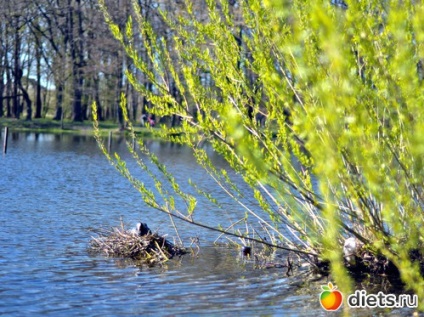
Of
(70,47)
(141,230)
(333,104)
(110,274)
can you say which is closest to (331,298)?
(110,274)

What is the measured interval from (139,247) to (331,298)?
3714mm

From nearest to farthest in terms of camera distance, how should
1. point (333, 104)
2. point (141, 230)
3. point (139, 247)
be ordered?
point (333, 104) < point (139, 247) < point (141, 230)

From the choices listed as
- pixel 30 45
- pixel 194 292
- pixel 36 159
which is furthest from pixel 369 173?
pixel 30 45

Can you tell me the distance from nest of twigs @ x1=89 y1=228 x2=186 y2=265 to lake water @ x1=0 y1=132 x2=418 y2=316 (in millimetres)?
232

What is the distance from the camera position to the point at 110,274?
1156cm

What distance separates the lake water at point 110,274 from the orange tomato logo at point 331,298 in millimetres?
119

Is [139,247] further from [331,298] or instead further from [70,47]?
[70,47]

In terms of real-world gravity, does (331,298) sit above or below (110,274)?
above

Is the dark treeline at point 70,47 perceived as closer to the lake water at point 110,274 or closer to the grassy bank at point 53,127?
the grassy bank at point 53,127

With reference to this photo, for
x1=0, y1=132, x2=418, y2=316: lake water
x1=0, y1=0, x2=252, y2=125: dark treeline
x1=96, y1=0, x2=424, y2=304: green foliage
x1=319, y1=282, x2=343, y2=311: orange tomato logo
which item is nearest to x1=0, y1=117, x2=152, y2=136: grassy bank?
x1=0, y1=0, x2=252, y2=125: dark treeline

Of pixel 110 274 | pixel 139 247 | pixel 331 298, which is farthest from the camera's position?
pixel 139 247

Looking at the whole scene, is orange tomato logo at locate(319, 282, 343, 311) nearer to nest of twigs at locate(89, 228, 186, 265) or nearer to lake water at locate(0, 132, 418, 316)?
lake water at locate(0, 132, 418, 316)

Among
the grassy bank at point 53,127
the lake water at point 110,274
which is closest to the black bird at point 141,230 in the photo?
the lake water at point 110,274

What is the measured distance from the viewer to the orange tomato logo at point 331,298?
973 cm
